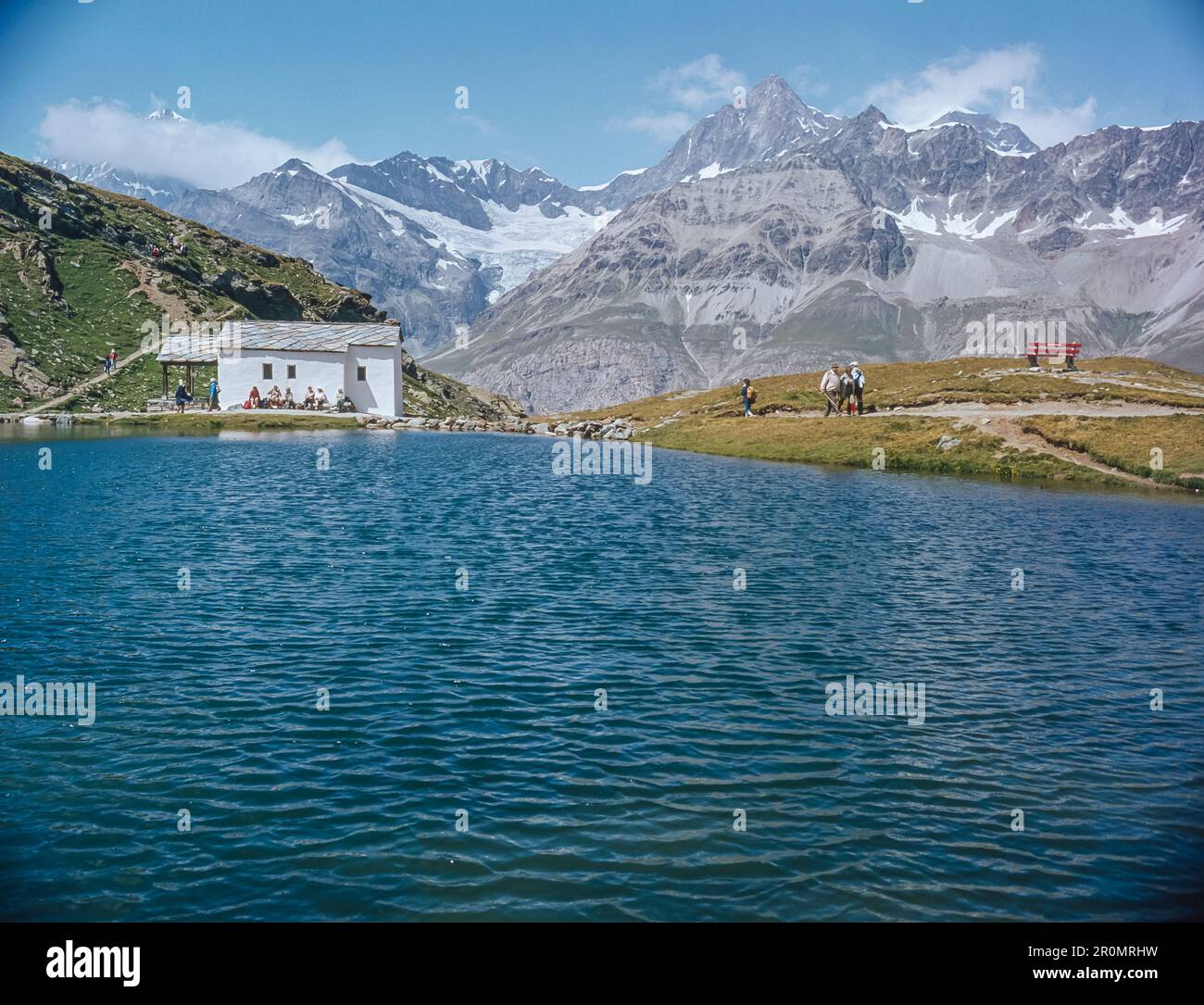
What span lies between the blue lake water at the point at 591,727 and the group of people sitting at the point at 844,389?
46171 mm

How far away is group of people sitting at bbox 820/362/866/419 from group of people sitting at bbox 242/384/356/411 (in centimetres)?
5041

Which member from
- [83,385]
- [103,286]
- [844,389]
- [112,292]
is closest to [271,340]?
[83,385]

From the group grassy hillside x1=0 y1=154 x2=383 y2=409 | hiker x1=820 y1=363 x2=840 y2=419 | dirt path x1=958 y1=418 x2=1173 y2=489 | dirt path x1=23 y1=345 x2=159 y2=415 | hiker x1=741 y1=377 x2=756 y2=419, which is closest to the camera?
dirt path x1=958 y1=418 x2=1173 y2=489

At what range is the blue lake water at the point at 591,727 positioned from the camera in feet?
43.5

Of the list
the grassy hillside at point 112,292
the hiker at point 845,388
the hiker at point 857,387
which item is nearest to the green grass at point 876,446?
the hiker at point 845,388

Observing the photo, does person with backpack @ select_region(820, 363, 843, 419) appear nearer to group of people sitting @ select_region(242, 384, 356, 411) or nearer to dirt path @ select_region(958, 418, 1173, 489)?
dirt path @ select_region(958, 418, 1173, 489)

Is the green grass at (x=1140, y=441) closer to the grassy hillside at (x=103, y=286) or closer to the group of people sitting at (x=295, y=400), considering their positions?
the group of people sitting at (x=295, y=400)

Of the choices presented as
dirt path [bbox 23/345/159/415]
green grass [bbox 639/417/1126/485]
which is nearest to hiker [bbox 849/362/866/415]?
green grass [bbox 639/417/1126/485]

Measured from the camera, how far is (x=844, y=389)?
8606 centimetres

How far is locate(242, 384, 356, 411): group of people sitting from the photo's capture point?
10469 centimetres

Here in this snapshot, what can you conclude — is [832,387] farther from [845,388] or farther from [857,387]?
[857,387]
